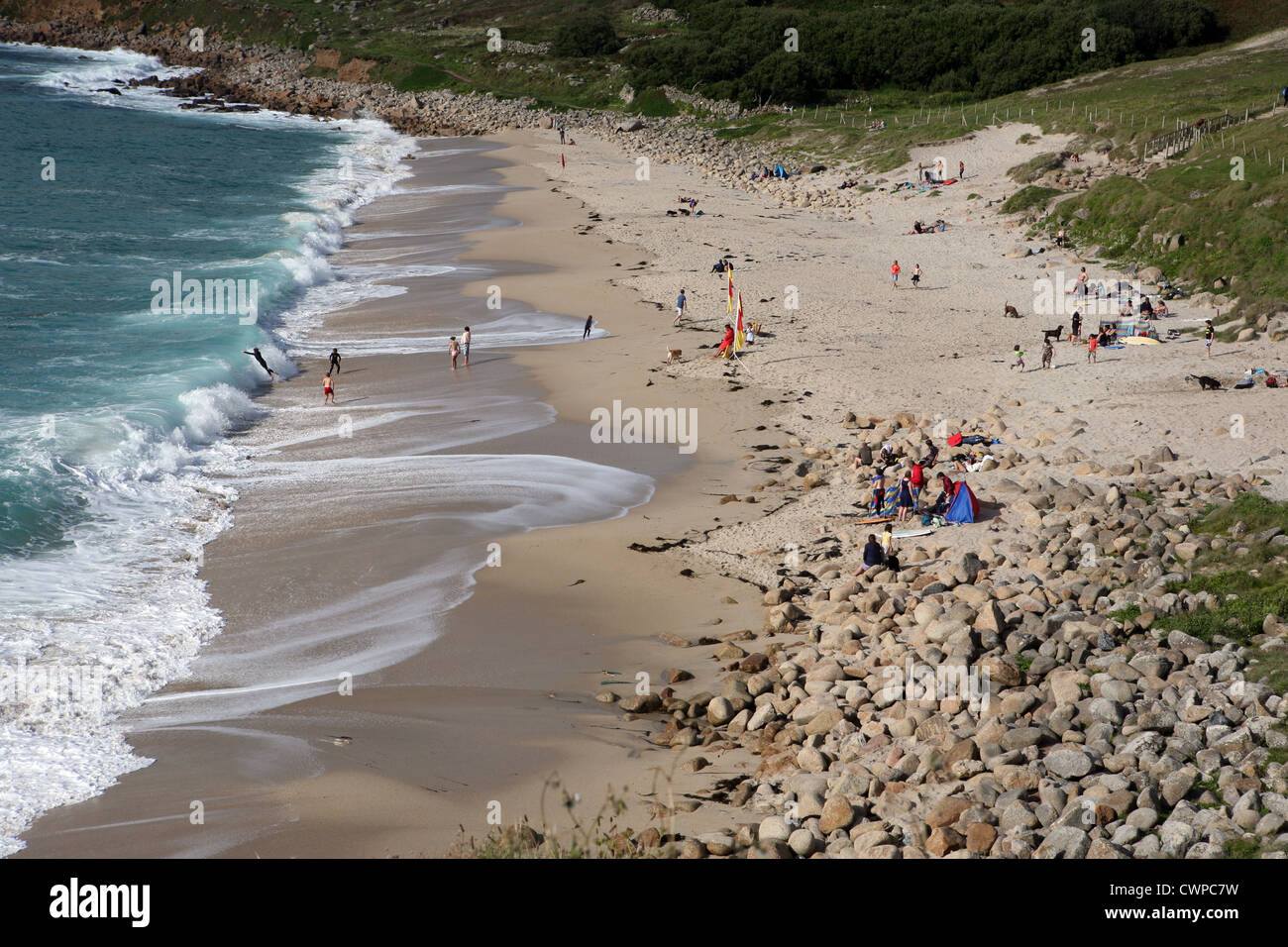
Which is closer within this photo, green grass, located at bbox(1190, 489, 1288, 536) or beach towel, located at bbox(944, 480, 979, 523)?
green grass, located at bbox(1190, 489, 1288, 536)

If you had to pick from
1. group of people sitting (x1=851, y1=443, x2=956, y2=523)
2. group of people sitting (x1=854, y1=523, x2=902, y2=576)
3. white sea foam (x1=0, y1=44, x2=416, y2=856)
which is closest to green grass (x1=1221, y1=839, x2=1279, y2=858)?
group of people sitting (x1=854, y1=523, x2=902, y2=576)

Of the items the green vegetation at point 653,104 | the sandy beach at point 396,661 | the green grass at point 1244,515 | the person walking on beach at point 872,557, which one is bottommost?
Answer: the sandy beach at point 396,661

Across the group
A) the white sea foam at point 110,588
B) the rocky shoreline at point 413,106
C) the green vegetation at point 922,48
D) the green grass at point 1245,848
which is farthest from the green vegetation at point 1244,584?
the green vegetation at point 922,48

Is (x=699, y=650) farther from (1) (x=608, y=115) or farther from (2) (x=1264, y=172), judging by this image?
(1) (x=608, y=115)

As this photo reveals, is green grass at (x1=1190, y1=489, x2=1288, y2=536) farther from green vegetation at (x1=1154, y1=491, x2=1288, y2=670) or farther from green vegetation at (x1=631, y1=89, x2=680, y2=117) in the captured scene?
green vegetation at (x1=631, y1=89, x2=680, y2=117)

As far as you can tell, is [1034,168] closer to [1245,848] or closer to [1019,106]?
[1019,106]

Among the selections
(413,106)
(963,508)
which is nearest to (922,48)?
(413,106)

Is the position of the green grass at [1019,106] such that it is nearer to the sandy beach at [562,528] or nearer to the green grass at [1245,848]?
the sandy beach at [562,528]

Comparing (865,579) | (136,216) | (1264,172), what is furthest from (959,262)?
(136,216)

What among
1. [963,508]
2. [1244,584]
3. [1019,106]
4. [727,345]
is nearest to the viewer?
[1244,584]
